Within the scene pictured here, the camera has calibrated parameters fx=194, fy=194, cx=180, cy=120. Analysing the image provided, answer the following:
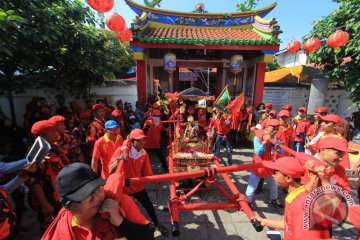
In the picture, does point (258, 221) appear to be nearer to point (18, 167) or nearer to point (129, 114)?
point (18, 167)

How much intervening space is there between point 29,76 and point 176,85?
6.40 meters

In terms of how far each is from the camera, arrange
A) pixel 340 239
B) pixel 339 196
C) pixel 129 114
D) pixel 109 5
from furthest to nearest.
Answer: pixel 129 114 < pixel 109 5 < pixel 340 239 < pixel 339 196

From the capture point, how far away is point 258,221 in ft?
6.86

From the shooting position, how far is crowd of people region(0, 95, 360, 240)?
1.28 m

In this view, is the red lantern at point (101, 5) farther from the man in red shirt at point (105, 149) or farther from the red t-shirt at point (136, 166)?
the red t-shirt at point (136, 166)

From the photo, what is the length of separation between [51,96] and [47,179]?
5.67m

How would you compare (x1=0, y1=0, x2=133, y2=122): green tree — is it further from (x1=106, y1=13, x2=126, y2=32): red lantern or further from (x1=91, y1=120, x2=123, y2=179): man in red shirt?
(x1=91, y1=120, x2=123, y2=179): man in red shirt

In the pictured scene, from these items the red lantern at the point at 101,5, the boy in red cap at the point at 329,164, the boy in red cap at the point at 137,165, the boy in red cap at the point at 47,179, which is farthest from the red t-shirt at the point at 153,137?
the boy in red cap at the point at 329,164

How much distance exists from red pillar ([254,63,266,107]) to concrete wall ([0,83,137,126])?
533 centimetres

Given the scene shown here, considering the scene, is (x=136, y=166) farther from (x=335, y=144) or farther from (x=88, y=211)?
(x=335, y=144)

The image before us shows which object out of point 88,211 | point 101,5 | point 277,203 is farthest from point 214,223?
point 101,5

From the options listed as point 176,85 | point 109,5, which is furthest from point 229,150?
point 176,85

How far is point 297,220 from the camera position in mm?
Answer: 1567

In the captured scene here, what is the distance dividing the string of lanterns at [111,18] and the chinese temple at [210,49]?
4.99 feet
